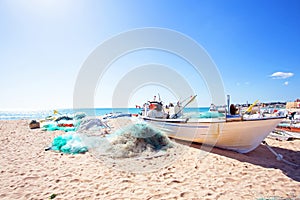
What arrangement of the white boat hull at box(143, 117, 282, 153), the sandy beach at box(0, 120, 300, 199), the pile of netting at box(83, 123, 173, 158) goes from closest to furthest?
1. the sandy beach at box(0, 120, 300, 199)
2. the pile of netting at box(83, 123, 173, 158)
3. the white boat hull at box(143, 117, 282, 153)

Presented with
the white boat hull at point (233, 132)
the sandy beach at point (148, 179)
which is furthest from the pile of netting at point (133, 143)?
the white boat hull at point (233, 132)

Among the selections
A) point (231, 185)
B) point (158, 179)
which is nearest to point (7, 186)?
point (158, 179)

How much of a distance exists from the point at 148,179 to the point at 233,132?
4005mm

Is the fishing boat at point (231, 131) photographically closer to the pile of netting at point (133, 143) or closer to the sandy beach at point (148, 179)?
the sandy beach at point (148, 179)

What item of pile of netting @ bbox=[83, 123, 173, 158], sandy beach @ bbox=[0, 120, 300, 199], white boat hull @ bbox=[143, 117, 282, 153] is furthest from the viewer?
white boat hull @ bbox=[143, 117, 282, 153]

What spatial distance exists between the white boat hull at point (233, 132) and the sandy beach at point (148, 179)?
1.08 metres

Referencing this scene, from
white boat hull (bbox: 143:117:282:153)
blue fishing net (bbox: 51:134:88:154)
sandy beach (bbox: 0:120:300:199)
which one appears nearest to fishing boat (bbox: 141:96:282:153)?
white boat hull (bbox: 143:117:282:153)

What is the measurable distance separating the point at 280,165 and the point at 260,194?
2.52 meters

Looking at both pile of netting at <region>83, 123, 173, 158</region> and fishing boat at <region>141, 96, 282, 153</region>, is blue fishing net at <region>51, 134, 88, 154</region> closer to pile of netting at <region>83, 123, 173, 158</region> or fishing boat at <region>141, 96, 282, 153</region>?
pile of netting at <region>83, 123, 173, 158</region>

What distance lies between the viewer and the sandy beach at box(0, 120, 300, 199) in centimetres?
328

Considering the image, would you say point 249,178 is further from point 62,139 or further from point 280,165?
point 62,139

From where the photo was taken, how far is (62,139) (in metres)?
7.12

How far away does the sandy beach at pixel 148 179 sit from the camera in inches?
129

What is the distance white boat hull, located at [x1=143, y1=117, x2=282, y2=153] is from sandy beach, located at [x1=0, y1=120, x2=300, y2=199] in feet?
3.56
